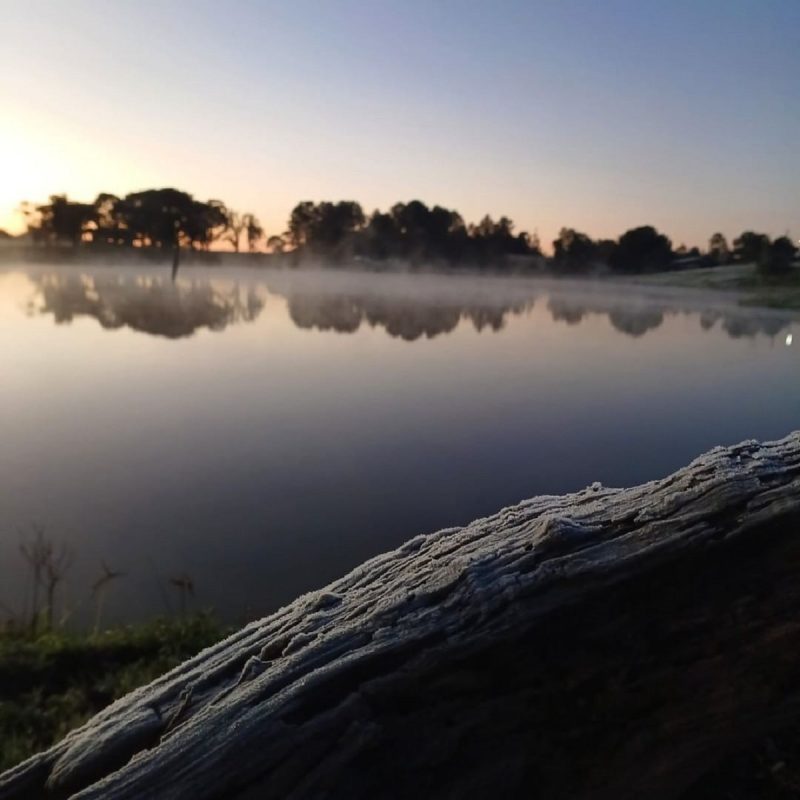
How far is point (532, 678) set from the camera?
4.51 ft

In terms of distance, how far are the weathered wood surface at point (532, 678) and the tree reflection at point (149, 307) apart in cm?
1928

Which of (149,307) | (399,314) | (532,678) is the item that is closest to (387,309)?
(399,314)

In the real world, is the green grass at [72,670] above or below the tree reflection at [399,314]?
below

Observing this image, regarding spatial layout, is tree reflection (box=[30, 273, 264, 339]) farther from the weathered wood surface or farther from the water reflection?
the weathered wood surface

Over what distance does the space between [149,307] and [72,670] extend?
27.5m

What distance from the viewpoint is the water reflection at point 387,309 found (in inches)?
907

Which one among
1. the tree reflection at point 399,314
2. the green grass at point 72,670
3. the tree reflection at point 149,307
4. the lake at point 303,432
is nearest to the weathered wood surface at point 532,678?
the green grass at point 72,670

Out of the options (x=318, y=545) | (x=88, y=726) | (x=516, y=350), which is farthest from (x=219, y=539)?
(x=516, y=350)

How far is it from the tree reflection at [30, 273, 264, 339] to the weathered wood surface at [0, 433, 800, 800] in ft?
63.2

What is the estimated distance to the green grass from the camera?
3264mm

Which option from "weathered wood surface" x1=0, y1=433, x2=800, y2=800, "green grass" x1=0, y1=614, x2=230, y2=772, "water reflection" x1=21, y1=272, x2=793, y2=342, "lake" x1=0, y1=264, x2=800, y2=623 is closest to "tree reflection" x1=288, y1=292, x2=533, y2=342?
"water reflection" x1=21, y1=272, x2=793, y2=342

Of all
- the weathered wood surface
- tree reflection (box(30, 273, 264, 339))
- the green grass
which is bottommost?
Result: the green grass

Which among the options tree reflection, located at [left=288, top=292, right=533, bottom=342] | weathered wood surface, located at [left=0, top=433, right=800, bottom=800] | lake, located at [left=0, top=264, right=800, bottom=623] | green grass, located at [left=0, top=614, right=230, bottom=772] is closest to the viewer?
weathered wood surface, located at [left=0, top=433, right=800, bottom=800]

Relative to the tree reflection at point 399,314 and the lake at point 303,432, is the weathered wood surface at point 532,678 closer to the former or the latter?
the lake at point 303,432
